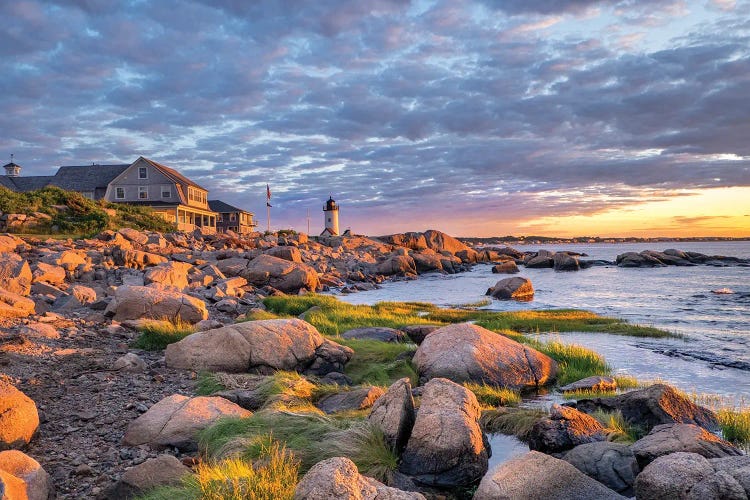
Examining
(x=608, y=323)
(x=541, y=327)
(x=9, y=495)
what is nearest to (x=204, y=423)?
(x=9, y=495)

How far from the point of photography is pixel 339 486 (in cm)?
469

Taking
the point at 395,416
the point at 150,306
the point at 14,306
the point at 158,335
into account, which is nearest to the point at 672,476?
the point at 395,416

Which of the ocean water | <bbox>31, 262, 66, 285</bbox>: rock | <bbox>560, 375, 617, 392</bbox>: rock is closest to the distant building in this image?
the ocean water

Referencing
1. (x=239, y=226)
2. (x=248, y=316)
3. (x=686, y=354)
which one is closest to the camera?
(x=686, y=354)

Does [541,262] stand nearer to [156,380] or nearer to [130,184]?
[130,184]

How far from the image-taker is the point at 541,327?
21.6 m

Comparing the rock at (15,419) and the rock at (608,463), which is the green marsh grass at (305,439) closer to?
the rock at (15,419)

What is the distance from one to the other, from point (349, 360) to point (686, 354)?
35.5 ft

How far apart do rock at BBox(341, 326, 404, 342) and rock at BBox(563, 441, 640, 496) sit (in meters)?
9.49

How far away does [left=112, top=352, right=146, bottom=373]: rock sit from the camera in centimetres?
1056

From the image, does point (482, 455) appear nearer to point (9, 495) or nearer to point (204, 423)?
point (204, 423)

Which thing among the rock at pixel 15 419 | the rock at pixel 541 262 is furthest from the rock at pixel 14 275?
the rock at pixel 541 262

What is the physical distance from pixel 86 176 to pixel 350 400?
68.3 meters

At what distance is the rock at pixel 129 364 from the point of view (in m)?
10.6
